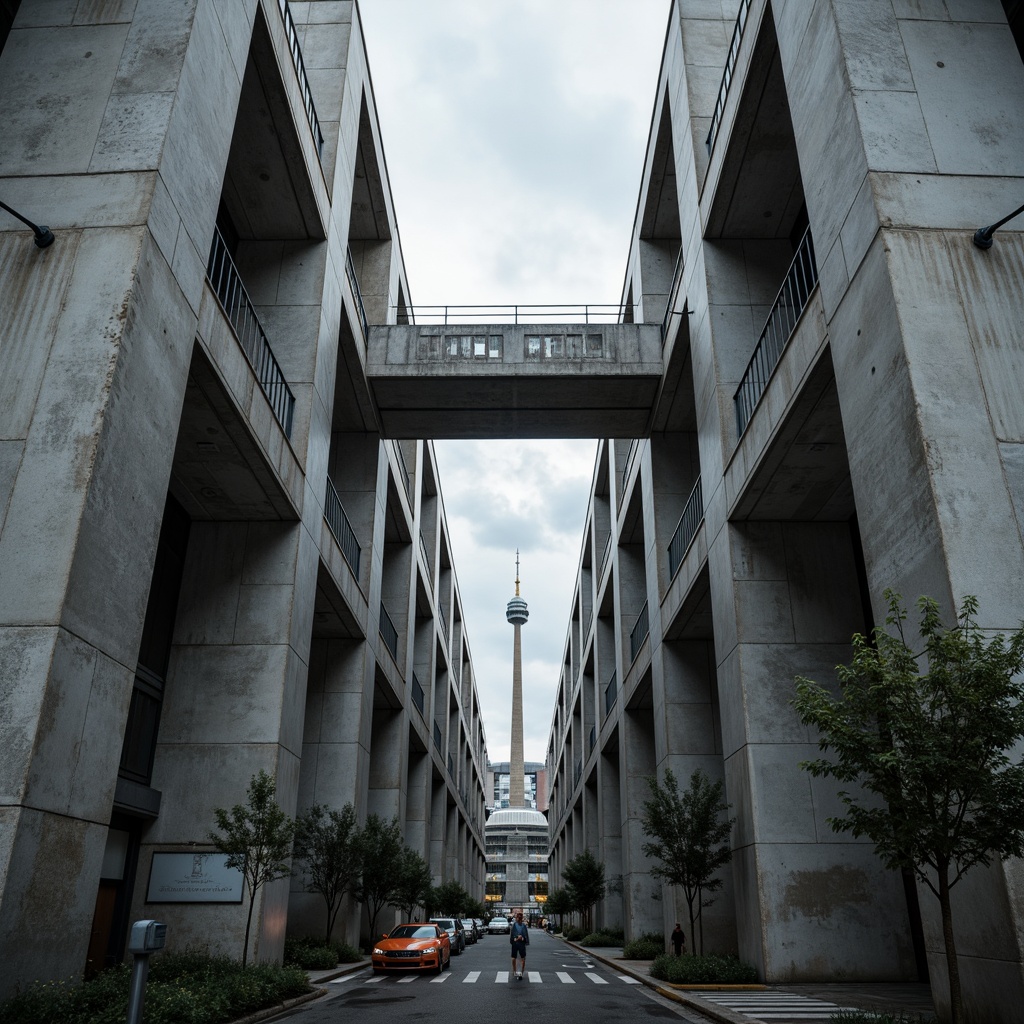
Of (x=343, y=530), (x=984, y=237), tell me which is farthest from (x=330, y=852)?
(x=984, y=237)

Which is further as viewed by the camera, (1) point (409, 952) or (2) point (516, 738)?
(2) point (516, 738)

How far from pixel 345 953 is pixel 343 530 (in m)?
11.6

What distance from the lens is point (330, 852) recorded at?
21.7m

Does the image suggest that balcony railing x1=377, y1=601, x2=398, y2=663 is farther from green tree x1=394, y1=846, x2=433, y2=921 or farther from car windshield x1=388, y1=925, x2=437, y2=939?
car windshield x1=388, y1=925, x2=437, y2=939

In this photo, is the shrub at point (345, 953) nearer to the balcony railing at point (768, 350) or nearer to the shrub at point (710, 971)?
the shrub at point (710, 971)

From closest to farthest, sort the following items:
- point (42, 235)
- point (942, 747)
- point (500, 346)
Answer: point (942, 747), point (42, 235), point (500, 346)

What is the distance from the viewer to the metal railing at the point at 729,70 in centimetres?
1903

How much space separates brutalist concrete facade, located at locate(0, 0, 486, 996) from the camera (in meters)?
9.48

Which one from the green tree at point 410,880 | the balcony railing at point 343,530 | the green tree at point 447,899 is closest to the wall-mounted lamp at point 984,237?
the balcony railing at point 343,530

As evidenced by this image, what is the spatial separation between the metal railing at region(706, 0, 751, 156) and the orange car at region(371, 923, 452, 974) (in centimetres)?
2081

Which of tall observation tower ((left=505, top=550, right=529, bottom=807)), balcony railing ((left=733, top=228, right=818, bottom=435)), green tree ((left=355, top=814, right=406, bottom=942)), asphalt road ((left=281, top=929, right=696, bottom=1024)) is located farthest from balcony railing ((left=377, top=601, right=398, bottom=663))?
tall observation tower ((left=505, top=550, right=529, bottom=807))

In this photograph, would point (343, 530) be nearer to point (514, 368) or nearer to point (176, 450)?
point (514, 368)

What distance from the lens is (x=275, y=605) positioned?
59.5 feet

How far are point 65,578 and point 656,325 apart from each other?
20.7 metres
